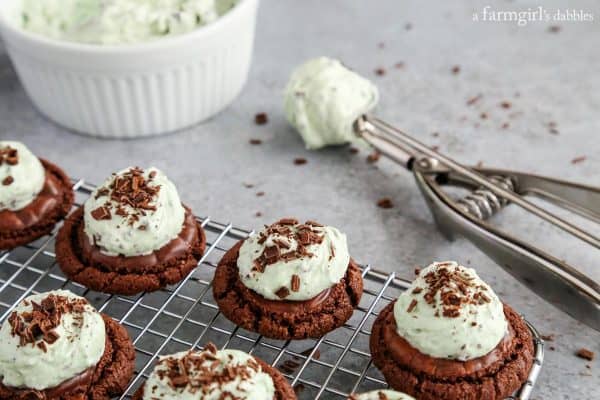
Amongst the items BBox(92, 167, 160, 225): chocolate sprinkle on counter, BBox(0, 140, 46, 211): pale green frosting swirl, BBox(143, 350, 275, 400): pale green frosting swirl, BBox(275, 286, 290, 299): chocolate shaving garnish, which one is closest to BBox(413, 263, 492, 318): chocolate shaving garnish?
BBox(275, 286, 290, 299): chocolate shaving garnish

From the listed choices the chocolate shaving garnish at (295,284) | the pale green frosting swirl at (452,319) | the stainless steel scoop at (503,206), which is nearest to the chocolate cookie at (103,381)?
the chocolate shaving garnish at (295,284)

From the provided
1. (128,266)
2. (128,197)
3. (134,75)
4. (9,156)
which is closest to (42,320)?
(128,266)

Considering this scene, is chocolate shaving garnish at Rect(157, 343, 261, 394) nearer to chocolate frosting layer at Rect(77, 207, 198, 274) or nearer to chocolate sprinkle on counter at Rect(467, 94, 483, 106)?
chocolate frosting layer at Rect(77, 207, 198, 274)

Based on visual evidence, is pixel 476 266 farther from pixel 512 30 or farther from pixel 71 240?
pixel 512 30

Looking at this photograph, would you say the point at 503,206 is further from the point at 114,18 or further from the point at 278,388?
the point at 114,18

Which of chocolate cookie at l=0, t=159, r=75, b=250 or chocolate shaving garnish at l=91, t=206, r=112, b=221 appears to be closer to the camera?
chocolate shaving garnish at l=91, t=206, r=112, b=221
